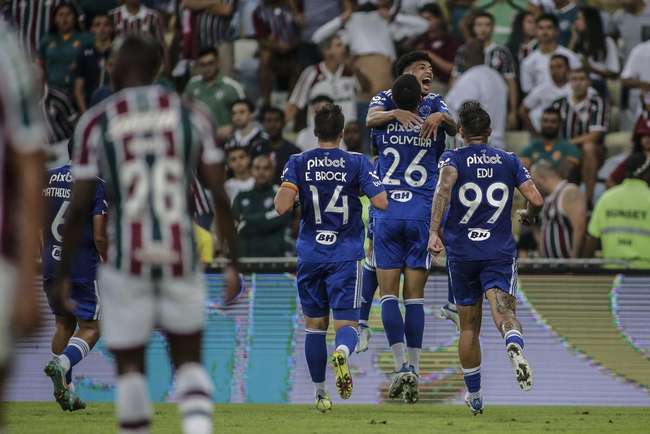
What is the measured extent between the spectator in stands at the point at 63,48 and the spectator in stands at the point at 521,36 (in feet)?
19.7

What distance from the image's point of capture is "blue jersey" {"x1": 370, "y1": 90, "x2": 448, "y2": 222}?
40.5 feet

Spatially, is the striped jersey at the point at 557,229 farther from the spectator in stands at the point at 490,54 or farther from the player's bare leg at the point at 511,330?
the player's bare leg at the point at 511,330

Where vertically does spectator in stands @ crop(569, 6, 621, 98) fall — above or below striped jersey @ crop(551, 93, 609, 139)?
above

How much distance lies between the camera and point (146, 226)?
6.95 metres

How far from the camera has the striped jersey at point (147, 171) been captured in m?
6.92

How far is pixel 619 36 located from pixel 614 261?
654 cm

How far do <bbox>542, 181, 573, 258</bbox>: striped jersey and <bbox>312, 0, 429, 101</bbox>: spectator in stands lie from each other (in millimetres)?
3481

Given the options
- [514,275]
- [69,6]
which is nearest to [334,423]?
[514,275]

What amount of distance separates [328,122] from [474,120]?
119cm

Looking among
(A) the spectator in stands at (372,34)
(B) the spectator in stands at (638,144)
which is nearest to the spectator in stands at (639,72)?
(B) the spectator in stands at (638,144)

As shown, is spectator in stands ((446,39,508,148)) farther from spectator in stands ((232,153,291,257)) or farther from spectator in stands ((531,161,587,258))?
spectator in stands ((232,153,291,257))

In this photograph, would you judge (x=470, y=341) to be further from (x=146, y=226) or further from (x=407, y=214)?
(x=146, y=226)

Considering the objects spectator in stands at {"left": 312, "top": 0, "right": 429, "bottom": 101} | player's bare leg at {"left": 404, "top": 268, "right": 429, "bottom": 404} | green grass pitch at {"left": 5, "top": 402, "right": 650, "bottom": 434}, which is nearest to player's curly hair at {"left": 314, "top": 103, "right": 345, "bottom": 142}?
player's bare leg at {"left": 404, "top": 268, "right": 429, "bottom": 404}

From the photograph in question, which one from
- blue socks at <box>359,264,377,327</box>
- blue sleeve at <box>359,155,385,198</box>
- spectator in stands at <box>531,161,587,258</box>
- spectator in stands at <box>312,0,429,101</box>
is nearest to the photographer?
blue sleeve at <box>359,155,385,198</box>
